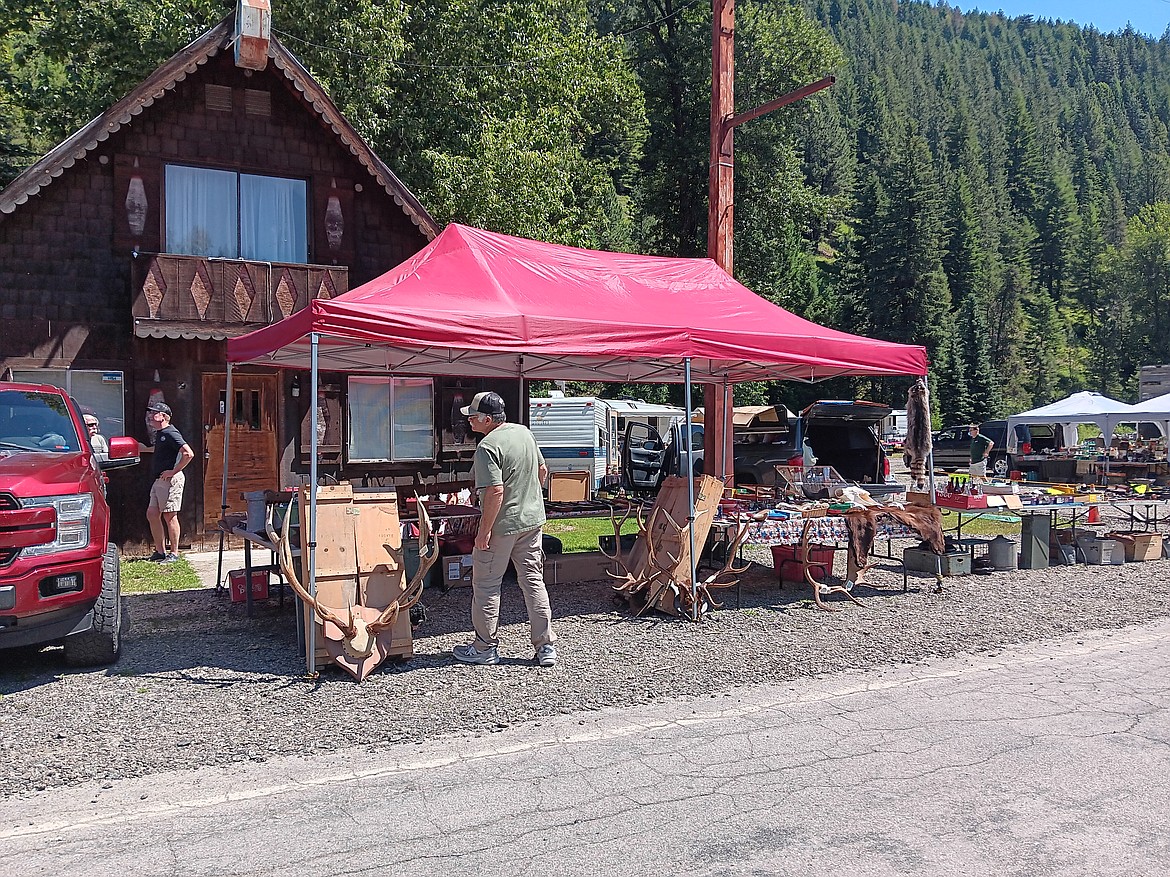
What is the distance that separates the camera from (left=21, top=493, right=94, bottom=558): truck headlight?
629 cm

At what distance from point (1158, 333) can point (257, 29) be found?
8081cm

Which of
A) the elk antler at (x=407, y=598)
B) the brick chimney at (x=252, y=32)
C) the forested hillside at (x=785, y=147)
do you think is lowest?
the elk antler at (x=407, y=598)

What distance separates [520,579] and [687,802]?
2815 mm

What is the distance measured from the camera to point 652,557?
903cm

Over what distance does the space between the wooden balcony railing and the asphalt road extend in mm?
9507

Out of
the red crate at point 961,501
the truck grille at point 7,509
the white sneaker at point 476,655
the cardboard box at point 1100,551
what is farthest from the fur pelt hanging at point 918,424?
the truck grille at point 7,509

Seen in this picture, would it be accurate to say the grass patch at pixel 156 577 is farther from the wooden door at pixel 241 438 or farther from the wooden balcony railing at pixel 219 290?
the wooden balcony railing at pixel 219 290

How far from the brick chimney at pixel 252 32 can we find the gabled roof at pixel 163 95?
0.62ft

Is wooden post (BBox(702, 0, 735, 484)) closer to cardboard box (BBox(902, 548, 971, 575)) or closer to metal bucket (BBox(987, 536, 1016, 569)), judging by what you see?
cardboard box (BBox(902, 548, 971, 575))

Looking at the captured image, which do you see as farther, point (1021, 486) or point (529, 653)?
point (1021, 486)

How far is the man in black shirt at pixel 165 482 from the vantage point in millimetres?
11914

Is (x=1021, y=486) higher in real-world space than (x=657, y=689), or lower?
higher

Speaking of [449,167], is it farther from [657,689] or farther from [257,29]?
[657,689]

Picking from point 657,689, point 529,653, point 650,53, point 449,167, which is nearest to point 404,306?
point 529,653
